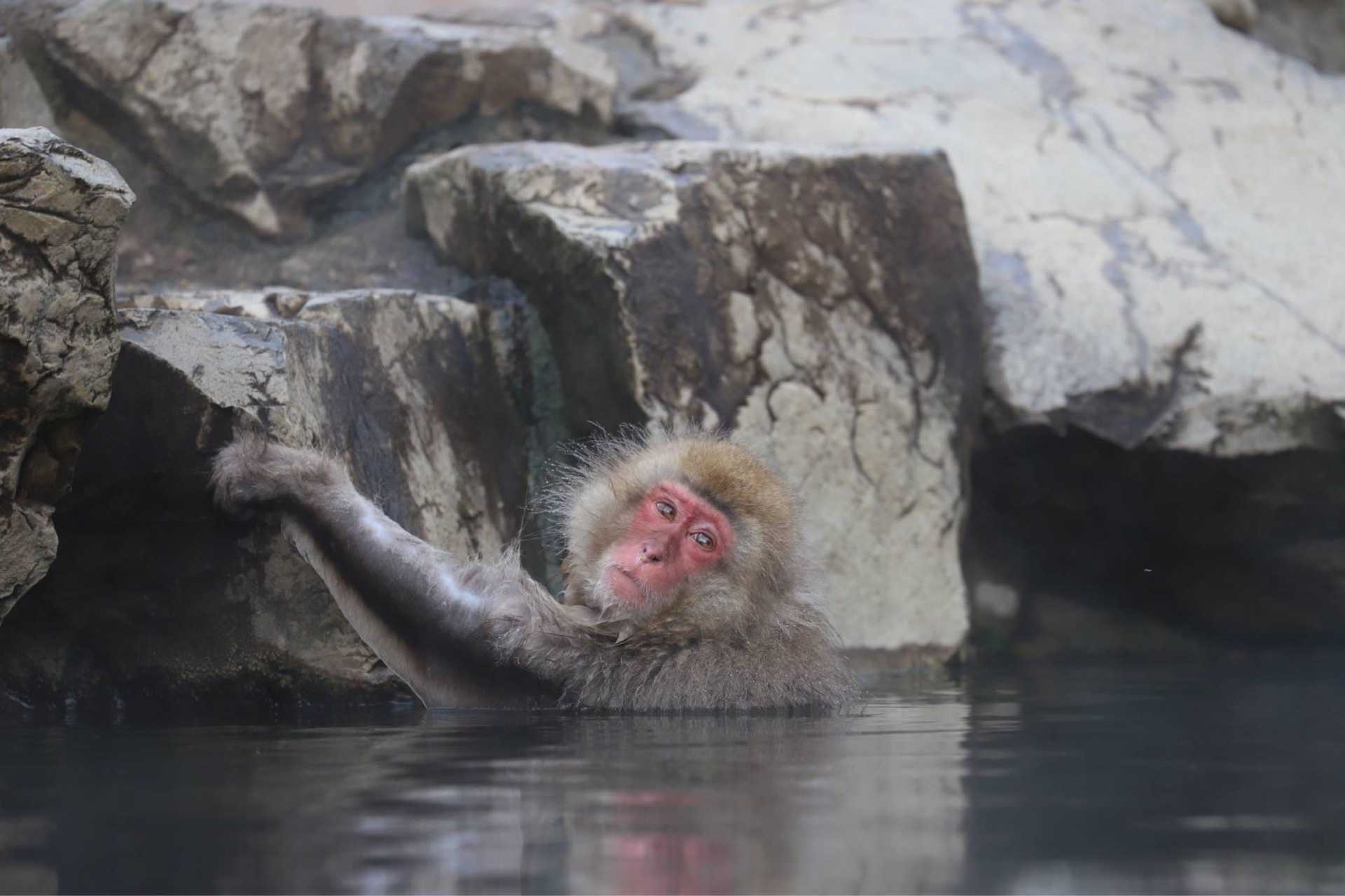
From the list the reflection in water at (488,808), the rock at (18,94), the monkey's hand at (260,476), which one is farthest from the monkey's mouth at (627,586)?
the rock at (18,94)

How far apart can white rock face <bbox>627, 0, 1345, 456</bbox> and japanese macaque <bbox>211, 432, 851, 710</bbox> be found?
217cm

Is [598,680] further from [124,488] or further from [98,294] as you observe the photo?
[98,294]

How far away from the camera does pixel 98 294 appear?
306 cm

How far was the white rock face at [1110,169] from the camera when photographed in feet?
18.5

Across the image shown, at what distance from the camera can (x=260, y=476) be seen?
3.51m

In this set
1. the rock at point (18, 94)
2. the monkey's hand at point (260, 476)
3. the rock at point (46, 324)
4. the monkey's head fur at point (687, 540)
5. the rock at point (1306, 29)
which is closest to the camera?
the rock at point (46, 324)

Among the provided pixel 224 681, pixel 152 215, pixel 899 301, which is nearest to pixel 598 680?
pixel 224 681

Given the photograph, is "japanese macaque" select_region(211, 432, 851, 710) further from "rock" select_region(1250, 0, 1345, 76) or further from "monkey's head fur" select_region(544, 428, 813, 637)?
"rock" select_region(1250, 0, 1345, 76)

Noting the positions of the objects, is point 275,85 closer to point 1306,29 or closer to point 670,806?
point 670,806

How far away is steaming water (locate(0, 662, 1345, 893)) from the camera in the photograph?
1.63m

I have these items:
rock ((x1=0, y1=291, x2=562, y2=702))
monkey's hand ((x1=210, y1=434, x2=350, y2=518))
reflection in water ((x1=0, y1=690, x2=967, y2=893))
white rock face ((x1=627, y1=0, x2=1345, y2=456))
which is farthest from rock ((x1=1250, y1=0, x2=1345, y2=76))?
monkey's hand ((x1=210, y1=434, x2=350, y2=518))

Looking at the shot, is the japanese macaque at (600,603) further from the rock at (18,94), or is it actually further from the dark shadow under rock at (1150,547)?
the rock at (18,94)

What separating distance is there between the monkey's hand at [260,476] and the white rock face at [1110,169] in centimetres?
304

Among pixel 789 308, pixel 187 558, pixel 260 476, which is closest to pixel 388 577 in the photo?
pixel 260 476
